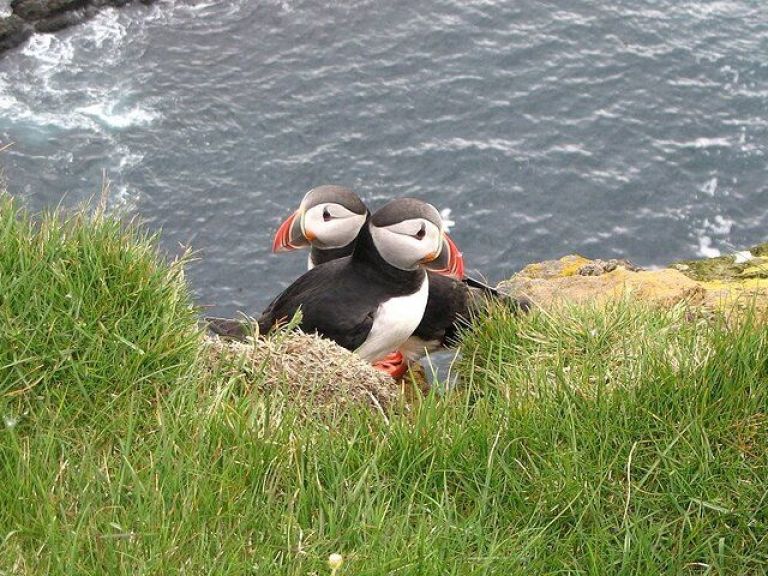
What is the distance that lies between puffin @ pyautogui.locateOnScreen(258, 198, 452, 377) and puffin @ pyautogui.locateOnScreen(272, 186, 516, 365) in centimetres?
23

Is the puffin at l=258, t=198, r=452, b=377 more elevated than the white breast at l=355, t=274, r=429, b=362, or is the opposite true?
the puffin at l=258, t=198, r=452, b=377

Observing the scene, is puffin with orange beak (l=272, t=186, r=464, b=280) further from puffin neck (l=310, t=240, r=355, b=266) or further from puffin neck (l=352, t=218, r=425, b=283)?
puffin neck (l=352, t=218, r=425, b=283)

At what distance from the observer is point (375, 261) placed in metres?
7.80

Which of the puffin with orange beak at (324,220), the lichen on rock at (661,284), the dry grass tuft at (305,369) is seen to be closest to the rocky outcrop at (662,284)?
the lichen on rock at (661,284)

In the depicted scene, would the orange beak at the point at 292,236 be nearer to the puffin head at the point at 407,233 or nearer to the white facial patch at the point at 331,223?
the white facial patch at the point at 331,223

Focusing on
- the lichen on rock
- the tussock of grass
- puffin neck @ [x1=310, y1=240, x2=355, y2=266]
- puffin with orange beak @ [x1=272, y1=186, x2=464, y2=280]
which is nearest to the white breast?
the lichen on rock

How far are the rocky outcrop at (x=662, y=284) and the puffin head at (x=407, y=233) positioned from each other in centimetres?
73

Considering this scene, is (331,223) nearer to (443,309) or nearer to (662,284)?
(443,309)

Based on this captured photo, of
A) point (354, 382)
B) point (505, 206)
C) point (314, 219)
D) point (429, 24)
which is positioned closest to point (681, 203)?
point (505, 206)

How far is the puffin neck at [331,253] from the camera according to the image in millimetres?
9078

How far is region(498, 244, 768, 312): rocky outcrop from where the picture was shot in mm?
6766

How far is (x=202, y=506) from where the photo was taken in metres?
3.84

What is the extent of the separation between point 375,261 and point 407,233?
341mm

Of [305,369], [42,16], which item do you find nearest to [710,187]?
[42,16]
